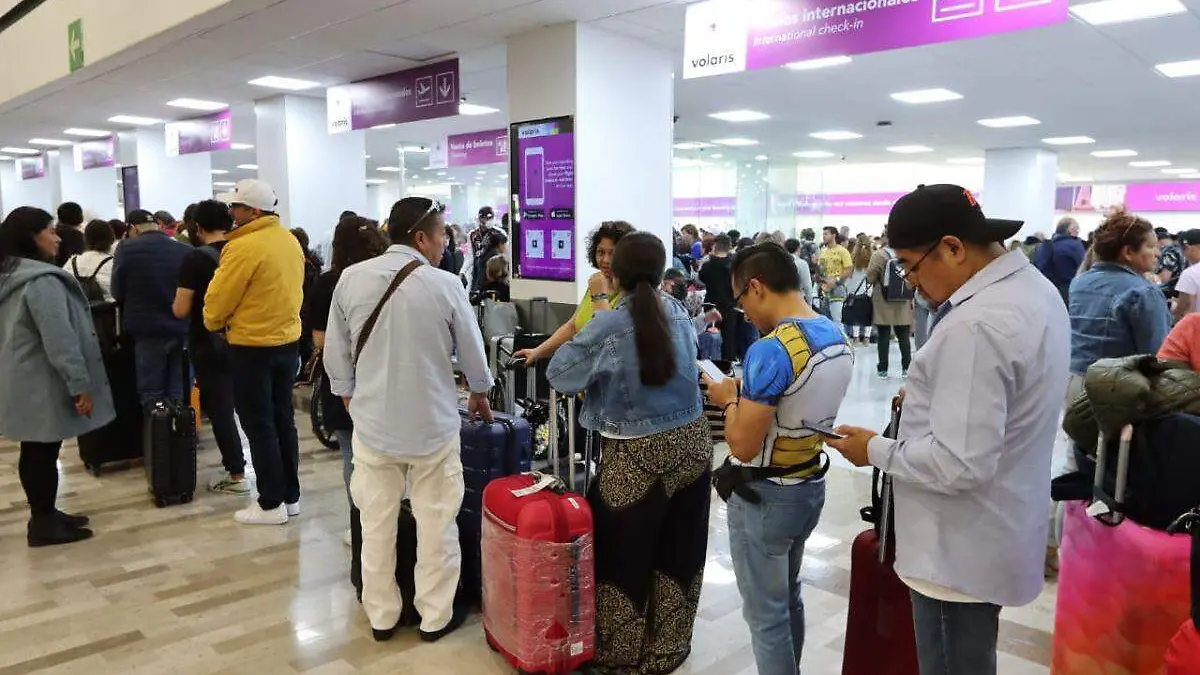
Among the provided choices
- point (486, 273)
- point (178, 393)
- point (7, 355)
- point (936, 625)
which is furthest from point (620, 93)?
point (936, 625)

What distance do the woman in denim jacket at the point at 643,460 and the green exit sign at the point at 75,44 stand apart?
25.7 ft

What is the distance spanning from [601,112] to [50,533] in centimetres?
435

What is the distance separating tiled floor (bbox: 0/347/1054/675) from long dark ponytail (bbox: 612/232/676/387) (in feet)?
3.67

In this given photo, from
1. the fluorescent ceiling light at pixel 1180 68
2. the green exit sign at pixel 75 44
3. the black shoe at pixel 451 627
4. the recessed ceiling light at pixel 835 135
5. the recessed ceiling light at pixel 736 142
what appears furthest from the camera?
the recessed ceiling light at pixel 736 142

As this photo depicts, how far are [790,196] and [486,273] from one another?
43.3 ft

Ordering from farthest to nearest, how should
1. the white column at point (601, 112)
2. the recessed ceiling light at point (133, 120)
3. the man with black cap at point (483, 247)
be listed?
1. the recessed ceiling light at point (133, 120)
2. the man with black cap at point (483, 247)
3. the white column at point (601, 112)

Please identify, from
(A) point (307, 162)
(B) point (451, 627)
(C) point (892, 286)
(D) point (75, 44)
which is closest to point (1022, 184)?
(C) point (892, 286)

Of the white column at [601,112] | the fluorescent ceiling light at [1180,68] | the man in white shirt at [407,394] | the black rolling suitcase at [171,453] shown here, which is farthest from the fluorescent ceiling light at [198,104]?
the fluorescent ceiling light at [1180,68]

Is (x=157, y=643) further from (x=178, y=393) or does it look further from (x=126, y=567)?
(x=178, y=393)

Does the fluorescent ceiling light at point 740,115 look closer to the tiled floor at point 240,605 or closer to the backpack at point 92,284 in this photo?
the tiled floor at point 240,605

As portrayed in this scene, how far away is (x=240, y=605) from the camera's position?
3.45 meters

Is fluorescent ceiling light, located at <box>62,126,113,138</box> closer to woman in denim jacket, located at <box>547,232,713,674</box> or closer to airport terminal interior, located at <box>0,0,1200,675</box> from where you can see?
airport terminal interior, located at <box>0,0,1200,675</box>

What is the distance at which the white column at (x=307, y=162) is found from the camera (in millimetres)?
9406

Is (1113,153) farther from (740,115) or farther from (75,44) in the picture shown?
(75,44)
